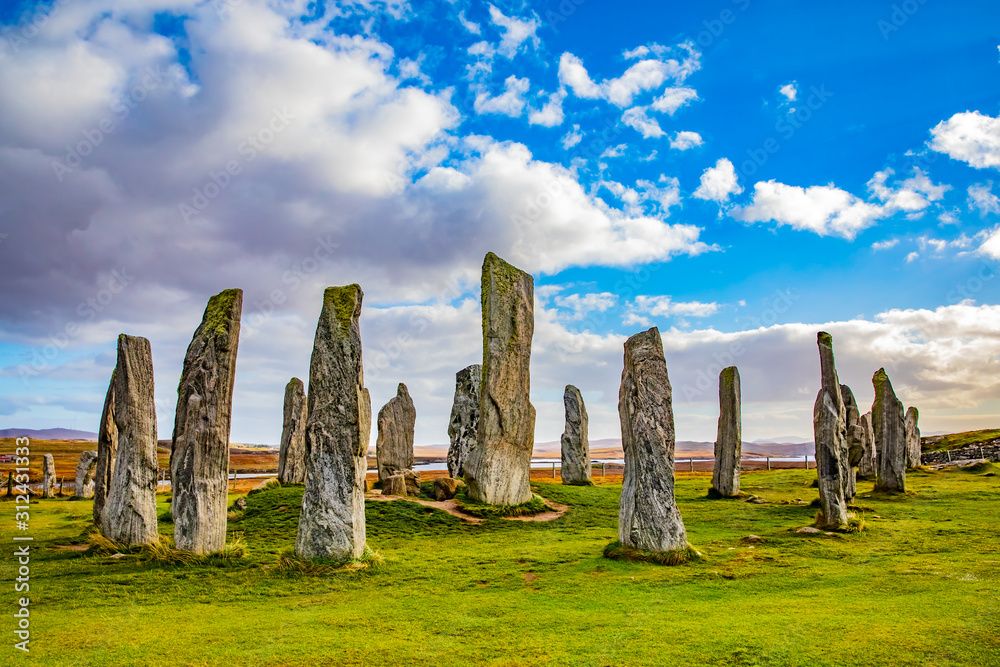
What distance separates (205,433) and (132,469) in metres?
2.11

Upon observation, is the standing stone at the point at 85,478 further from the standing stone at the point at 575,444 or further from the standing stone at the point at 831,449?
the standing stone at the point at 831,449

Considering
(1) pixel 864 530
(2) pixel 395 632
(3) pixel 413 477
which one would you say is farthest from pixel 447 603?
(3) pixel 413 477

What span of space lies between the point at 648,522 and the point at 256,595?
6.27 metres

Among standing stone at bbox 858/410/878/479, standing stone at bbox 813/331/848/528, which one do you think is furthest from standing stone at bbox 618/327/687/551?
standing stone at bbox 858/410/878/479

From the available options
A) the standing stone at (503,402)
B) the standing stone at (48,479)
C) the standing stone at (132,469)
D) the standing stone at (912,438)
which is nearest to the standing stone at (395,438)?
the standing stone at (503,402)

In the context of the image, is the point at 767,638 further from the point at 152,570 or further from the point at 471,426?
the point at 471,426

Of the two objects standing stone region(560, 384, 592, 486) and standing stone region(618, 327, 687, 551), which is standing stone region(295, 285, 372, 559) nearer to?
standing stone region(618, 327, 687, 551)

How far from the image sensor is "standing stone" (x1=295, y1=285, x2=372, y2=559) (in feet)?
34.0

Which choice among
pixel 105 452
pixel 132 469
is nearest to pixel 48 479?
pixel 105 452

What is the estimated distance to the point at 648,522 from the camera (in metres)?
10.8

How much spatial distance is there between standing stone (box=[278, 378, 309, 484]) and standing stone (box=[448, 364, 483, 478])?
19.1 feet

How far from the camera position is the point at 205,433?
1073 cm

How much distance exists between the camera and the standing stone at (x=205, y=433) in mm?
10578

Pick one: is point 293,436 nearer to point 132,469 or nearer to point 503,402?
point 503,402
